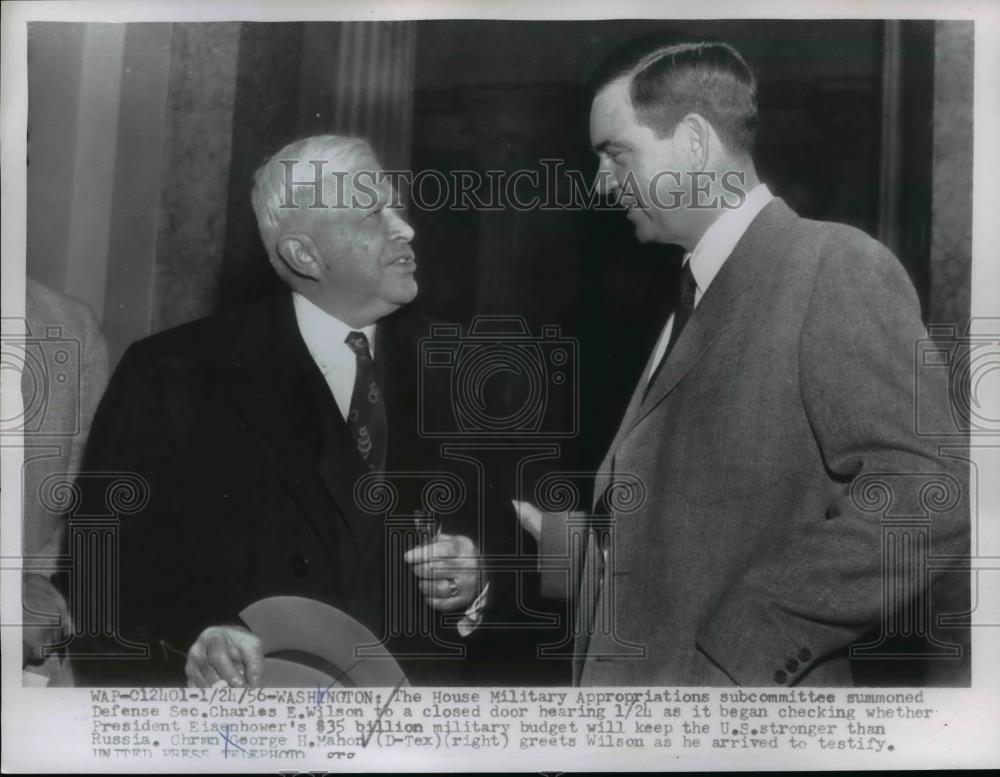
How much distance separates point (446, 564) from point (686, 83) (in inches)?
66.3

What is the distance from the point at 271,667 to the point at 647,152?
2.01m

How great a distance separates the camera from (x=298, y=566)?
363cm

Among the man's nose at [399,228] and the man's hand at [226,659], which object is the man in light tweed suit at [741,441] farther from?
the man's hand at [226,659]

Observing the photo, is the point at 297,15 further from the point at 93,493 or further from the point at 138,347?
the point at 93,493

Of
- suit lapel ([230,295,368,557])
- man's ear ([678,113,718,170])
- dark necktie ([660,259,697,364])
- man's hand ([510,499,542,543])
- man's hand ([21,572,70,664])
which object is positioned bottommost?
man's hand ([21,572,70,664])

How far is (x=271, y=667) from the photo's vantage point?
3680 mm

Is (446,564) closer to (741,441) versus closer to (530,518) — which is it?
(530,518)

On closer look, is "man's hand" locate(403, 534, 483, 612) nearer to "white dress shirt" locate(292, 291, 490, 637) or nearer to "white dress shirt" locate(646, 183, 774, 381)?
"white dress shirt" locate(292, 291, 490, 637)

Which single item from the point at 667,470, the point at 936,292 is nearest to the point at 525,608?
the point at 667,470

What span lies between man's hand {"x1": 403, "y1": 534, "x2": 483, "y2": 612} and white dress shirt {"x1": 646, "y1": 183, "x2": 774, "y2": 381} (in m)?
0.79

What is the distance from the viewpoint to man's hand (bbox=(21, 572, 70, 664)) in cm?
371

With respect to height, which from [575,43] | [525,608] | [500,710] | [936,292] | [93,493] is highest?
[575,43]

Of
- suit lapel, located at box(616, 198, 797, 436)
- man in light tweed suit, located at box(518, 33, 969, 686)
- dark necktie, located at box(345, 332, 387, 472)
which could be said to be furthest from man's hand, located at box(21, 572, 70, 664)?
suit lapel, located at box(616, 198, 797, 436)

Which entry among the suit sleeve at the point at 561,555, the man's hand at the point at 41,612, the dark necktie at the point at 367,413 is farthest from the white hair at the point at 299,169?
the man's hand at the point at 41,612
